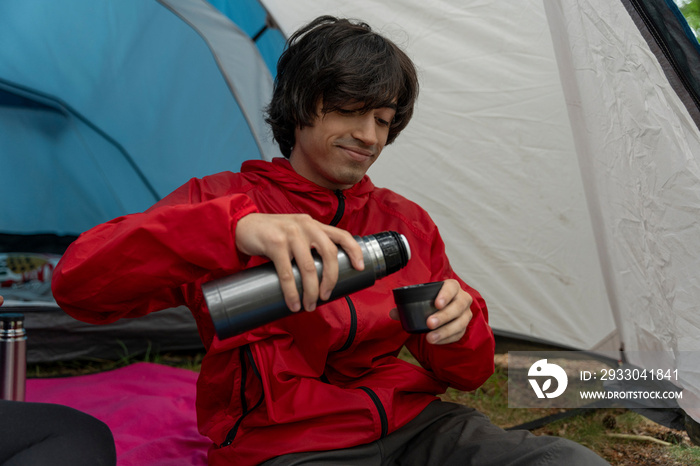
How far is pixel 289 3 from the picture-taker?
7.20ft

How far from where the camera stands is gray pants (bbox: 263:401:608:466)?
1.03 metres

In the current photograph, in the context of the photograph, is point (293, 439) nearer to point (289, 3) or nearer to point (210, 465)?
point (210, 465)

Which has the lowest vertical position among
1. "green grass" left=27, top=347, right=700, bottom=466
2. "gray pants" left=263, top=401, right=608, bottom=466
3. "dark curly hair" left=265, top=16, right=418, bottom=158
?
"green grass" left=27, top=347, right=700, bottom=466

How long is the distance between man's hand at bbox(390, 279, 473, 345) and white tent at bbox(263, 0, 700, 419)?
80cm

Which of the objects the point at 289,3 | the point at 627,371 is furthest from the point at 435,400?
the point at 289,3

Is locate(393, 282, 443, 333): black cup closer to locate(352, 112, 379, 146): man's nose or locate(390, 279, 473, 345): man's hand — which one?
locate(390, 279, 473, 345): man's hand

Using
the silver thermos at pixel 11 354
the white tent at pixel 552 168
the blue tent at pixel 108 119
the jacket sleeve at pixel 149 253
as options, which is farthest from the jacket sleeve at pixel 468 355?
the blue tent at pixel 108 119

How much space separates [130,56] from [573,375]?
2.03 metres

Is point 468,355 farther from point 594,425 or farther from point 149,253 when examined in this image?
point 594,425

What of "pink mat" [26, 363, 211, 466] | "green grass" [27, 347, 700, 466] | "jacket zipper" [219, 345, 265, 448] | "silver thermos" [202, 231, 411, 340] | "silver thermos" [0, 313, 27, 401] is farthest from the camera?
"green grass" [27, 347, 700, 466]

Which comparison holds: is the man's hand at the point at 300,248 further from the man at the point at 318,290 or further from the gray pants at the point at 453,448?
the gray pants at the point at 453,448

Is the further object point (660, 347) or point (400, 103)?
point (660, 347)

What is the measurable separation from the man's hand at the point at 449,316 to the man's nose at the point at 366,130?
39 centimetres

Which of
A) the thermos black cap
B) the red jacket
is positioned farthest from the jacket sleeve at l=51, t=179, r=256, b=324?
the thermos black cap
